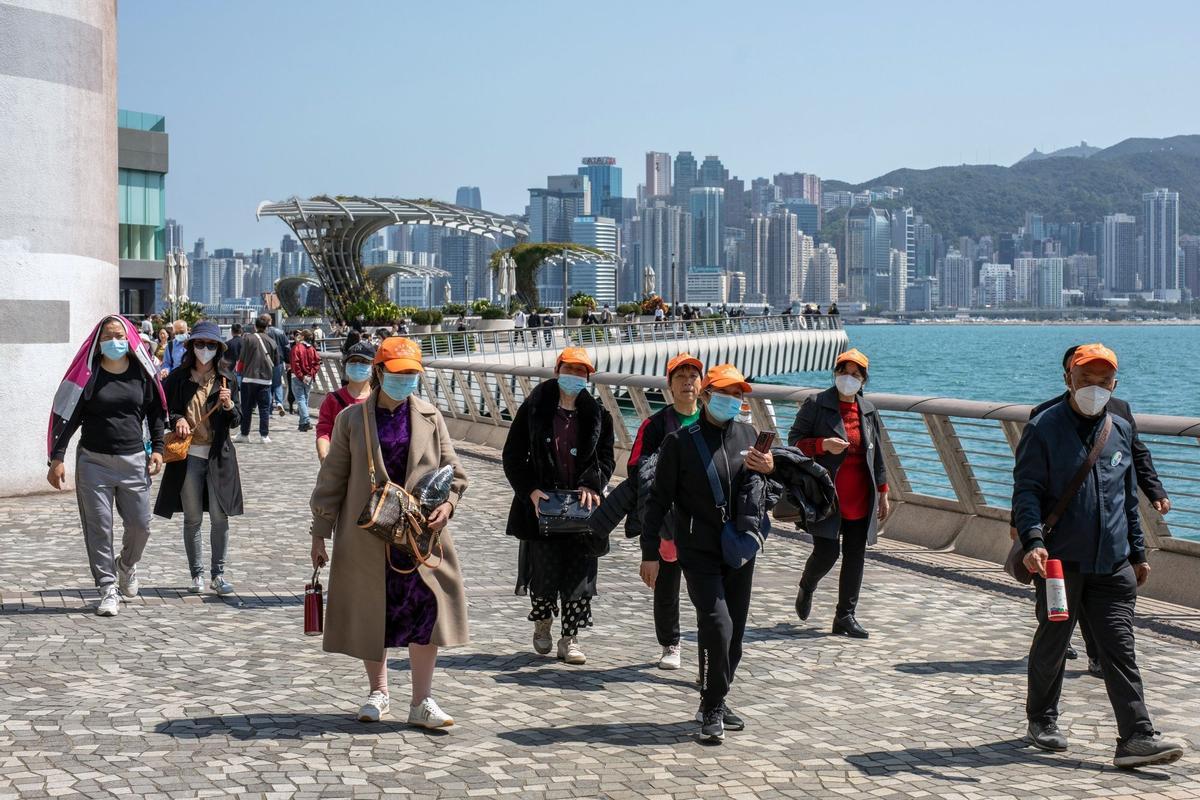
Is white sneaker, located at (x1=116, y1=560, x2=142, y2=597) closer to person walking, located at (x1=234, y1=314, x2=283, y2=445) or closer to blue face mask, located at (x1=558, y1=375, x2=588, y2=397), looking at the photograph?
blue face mask, located at (x1=558, y1=375, x2=588, y2=397)

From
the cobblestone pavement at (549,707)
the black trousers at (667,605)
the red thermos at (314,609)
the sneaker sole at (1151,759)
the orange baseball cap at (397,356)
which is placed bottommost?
the cobblestone pavement at (549,707)

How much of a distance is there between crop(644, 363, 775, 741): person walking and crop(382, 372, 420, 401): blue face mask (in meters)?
1.19

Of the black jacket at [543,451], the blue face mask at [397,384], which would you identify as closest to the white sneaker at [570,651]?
the black jacket at [543,451]

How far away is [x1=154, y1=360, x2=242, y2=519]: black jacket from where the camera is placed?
10508 millimetres

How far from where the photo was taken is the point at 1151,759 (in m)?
6.23

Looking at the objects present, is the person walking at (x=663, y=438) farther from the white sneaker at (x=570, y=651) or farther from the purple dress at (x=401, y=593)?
the purple dress at (x=401, y=593)

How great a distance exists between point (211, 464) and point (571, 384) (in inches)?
136

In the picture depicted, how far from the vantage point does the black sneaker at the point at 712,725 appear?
21.7ft

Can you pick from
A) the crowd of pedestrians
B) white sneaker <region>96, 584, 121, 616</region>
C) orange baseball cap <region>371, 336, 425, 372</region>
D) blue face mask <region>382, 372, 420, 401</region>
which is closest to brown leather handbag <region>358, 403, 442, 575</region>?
the crowd of pedestrians

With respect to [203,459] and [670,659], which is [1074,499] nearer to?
[670,659]

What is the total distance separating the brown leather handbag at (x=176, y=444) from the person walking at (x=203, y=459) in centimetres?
1

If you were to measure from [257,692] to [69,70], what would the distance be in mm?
11791

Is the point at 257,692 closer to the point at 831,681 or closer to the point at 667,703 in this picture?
the point at 667,703

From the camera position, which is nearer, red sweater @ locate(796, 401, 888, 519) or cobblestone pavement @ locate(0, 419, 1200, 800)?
cobblestone pavement @ locate(0, 419, 1200, 800)
